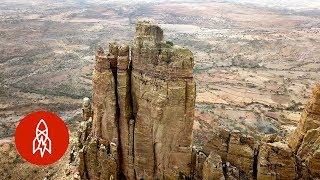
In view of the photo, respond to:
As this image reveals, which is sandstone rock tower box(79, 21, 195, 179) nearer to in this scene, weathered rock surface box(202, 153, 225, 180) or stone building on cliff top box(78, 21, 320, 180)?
stone building on cliff top box(78, 21, 320, 180)

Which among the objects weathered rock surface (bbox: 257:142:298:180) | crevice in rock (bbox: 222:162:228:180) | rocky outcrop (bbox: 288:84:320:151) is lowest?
crevice in rock (bbox: 222:162:228:180)

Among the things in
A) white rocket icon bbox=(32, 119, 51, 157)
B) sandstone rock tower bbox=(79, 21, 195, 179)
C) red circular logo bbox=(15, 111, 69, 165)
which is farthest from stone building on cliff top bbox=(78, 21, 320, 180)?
white rocket icon bbox=(32, 119, 51, 157)

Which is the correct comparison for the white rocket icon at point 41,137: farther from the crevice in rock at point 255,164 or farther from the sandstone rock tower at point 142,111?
the crevice in rock at point 255,164

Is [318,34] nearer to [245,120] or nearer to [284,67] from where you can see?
[284,67]

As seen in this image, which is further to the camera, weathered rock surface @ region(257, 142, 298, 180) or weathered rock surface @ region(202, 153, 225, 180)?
weathered rock surface @ region(202, 153, 225, 180)

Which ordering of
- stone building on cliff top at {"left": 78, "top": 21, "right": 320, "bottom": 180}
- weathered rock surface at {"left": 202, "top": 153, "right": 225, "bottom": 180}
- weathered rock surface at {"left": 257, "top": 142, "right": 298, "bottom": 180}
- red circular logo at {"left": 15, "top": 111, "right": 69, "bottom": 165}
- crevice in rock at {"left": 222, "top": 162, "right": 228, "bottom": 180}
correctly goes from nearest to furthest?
weathered rock surface at {"left": 257, "top": 142, "right": 298, "bottom": 180}
stone building on cliff top at {"left": 78, "top": 21, "right": 320, "bottom": 180}
weathered rock surface at {"left": 202, "top": 153, "right": 225, "bottom": 180}
crevice in rock at {"left": 222, "top": 162, "right": 228, "bottom": 180}
red circular logo at {"left": 15, "top": 111, "right": 69, "bottom": 165}

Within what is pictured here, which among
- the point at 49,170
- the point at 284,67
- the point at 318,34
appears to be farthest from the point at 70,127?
the point at 318,34
